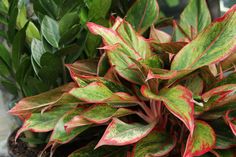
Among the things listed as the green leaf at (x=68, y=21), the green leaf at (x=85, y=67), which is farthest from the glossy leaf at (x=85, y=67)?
the green leaf at (x=68, y=21)

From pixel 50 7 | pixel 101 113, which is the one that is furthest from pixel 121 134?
pixel 50 7

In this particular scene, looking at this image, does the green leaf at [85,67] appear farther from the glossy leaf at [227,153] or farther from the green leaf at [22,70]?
the glossy leaf at [227,153]

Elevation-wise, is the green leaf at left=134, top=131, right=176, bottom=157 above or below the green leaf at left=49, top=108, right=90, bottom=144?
below

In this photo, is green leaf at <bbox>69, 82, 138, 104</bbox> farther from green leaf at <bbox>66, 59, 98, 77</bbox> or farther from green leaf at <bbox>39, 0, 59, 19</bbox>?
green leaf at <bbox>39, 0, 59, 19</bbox>

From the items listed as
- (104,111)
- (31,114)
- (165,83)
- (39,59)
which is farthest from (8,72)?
(165,83)

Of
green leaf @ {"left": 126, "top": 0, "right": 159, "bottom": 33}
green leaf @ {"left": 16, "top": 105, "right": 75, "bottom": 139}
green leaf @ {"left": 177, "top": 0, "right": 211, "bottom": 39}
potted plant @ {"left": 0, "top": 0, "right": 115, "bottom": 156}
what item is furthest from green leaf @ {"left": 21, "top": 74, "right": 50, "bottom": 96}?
green leaf @ {"left": 177, "top": 0, "right": 211, "bottom": 39}

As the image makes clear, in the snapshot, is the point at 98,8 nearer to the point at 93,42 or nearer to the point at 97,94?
the point at 93,42
